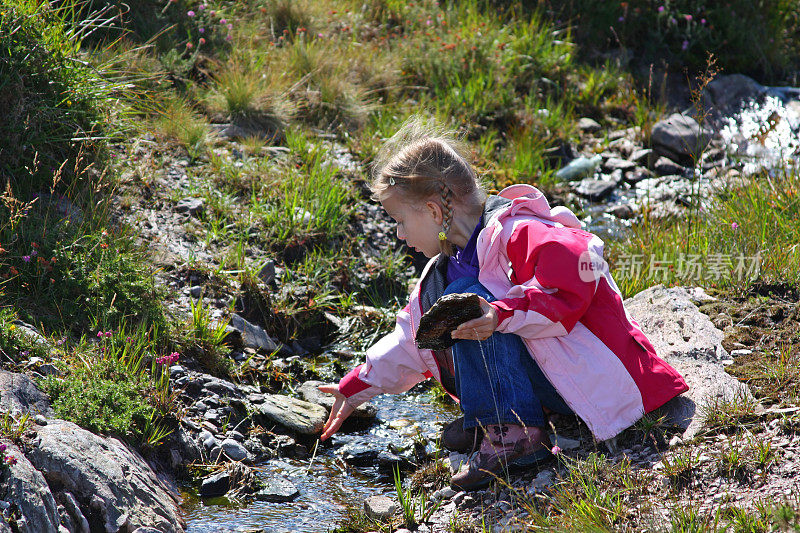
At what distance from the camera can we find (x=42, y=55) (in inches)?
179

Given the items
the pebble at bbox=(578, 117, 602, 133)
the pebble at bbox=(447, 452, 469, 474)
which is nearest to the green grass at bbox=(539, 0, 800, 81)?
the pebble at bbox=(578, 117, 602, 133)

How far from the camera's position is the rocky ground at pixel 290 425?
271cm

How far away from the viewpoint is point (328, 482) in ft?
11.5

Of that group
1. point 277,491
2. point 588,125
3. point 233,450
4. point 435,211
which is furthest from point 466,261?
point 588,125

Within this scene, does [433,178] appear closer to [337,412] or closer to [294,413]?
[337,412]

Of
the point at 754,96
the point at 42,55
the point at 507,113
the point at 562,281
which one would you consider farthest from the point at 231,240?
the point at 754,96

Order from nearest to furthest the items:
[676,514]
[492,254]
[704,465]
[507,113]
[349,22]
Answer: [676,514]
[704,465]
[492,254]
[507,113]
[349,22]

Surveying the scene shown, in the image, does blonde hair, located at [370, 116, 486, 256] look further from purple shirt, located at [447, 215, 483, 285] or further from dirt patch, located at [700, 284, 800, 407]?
dirt patch, located at [700, 284, 800, 407]

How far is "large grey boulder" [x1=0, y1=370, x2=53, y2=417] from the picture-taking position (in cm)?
288

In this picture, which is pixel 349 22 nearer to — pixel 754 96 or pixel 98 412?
pixel 754 96

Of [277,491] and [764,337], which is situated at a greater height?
[764,337]

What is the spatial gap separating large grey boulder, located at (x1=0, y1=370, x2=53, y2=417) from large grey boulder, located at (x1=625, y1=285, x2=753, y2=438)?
8.89 feet

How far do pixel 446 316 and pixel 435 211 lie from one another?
2.11 feet

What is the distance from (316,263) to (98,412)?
223 centimetres
